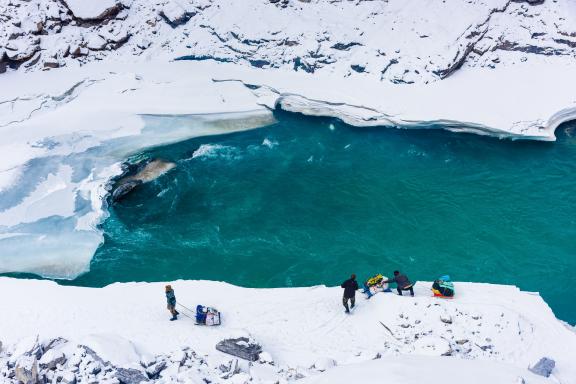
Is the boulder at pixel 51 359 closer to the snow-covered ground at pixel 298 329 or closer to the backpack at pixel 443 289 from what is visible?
the snow-covered ground at pixel 298 329

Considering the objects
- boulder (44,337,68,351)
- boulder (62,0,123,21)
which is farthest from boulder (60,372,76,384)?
boulder (62,0,123,21)

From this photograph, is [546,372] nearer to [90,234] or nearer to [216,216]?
[216,216]

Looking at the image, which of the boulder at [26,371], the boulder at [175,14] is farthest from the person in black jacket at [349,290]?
A: the boulder at [175,14]

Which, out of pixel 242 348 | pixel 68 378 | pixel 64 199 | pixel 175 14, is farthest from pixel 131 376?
pixel 175 14

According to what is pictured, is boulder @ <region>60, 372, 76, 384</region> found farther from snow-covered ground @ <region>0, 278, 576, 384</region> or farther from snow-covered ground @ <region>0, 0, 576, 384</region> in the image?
snow-covered ground @ <region>0, 278, 576, 384</region>

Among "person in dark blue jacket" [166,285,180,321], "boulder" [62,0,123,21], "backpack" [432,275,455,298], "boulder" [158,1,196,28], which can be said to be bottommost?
"person in dark blue jacket" [166,285,180,321]

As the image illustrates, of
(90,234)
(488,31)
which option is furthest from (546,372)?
(488,31)
